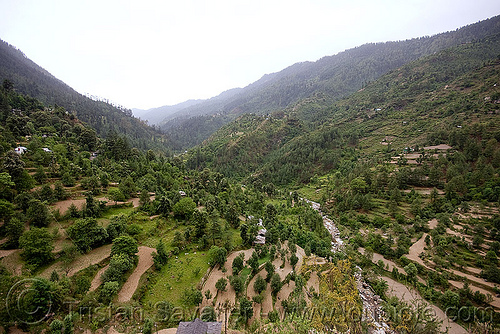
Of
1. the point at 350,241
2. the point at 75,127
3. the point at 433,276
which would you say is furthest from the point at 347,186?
the point at 75,127

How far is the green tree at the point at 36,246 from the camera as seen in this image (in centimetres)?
2209

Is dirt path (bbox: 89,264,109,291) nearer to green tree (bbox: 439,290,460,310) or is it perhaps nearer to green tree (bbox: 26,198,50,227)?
green tree (bbox: 26,198,50,227)

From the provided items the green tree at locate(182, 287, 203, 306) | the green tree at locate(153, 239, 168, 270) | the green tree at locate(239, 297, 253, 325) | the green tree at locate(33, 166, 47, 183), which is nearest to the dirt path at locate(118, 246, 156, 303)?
the green tree at locate(153, 239, 168, 270)

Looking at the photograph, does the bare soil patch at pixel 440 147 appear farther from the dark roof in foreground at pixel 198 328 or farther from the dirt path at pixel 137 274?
the dirt path at pixel 137 274

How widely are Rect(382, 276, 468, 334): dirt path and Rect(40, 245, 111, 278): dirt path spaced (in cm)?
3567

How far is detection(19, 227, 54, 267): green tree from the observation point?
22.1 meters

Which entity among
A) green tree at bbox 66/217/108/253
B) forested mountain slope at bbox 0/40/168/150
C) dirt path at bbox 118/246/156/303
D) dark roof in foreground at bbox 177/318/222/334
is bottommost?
dark roof in foreground at bbox 177/318/222/334

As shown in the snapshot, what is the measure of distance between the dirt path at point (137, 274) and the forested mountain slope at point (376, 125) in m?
60.6

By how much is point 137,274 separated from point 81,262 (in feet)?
21.6

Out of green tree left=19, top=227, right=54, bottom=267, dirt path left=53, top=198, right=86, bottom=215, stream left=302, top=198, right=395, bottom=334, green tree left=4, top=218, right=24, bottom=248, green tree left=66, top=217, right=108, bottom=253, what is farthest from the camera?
dirt path left=53, top=198, right=86, bottom=215

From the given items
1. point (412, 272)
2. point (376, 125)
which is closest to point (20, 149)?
point (412, 272)

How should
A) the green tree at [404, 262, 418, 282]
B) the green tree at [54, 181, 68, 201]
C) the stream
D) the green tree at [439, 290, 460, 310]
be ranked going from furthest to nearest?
1. the green tree at [54, 181, 68, 201]
2. the green tree at [404, 262, 418, 282]
3. the green tree at [439, 290, 460, 310]
4. the stream

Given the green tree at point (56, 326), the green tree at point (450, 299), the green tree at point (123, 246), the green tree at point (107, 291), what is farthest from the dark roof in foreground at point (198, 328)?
the green tree at point (450, 299)

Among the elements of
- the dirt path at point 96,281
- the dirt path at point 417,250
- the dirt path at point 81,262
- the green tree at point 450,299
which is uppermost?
the dirt path at point 81,262
